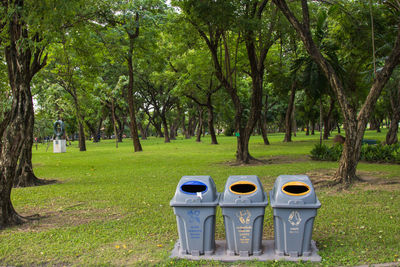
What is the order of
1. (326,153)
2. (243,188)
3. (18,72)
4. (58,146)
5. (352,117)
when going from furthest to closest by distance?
1. (58,146)
2. (326,153)
3. (352,117)
4. (18,72)
5. (243,188)

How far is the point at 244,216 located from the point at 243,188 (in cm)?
52

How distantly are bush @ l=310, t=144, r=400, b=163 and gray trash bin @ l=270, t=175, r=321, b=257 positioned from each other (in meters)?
10.9

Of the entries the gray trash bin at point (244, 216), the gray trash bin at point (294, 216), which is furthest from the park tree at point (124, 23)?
the gray trash bin at point (294, 216)

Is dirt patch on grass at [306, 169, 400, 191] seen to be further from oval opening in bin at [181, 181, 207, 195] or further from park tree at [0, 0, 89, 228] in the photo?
park tree at [0, 0, 89, 228]

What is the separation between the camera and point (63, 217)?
670cm

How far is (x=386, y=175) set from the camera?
10.6m

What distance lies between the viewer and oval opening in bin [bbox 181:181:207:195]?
4.53m

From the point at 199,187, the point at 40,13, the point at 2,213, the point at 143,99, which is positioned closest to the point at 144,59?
the point at 40,13

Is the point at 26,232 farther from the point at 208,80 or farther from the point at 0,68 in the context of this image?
the point at 208,80

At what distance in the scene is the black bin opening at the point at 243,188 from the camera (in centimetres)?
460

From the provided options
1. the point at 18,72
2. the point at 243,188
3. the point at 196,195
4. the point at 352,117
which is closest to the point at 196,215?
the point at 196,195

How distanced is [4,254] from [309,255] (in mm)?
3974

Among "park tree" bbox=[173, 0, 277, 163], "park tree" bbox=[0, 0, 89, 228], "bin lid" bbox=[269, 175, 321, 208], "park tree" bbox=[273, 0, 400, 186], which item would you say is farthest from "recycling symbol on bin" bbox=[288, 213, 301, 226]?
"park tree" bbox=[173, 0, 277, 163]

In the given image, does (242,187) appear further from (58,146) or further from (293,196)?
(58,146)
